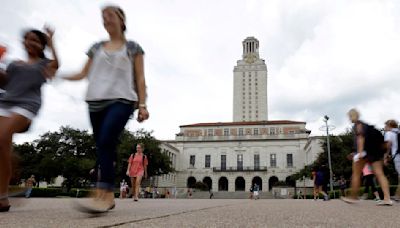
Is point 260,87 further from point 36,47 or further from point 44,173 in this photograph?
point 36,47

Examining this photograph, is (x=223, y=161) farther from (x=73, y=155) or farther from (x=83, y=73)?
Answer: (x=83, y=73)

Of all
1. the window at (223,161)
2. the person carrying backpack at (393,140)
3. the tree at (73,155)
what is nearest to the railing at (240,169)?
the window at (223,161)

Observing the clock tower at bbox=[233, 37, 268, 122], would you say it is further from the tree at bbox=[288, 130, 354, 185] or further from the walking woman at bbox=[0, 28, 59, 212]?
the walking woman at bbox=[0, 28, 59, 212]

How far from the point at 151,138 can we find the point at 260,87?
186 feet

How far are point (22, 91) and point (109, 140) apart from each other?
1187 mm

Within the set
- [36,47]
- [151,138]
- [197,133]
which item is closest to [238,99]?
[197,133]

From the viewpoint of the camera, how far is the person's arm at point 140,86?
3395 millimetres

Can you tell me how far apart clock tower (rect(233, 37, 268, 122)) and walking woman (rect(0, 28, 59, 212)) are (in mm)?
91783

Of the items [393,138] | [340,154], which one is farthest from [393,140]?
[340,154]

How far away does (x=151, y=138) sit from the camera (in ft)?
156

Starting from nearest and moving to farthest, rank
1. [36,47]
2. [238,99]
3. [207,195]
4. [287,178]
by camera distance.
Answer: [36,47], [207,195], [287,178], [238,99]

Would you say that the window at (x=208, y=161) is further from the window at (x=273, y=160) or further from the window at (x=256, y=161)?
the window at (x=273, y=160)

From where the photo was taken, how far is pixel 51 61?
4152 mm

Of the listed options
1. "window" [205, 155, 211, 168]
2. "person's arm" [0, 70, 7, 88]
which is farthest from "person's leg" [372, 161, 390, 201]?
"window" [205, 155, 211, 168]
